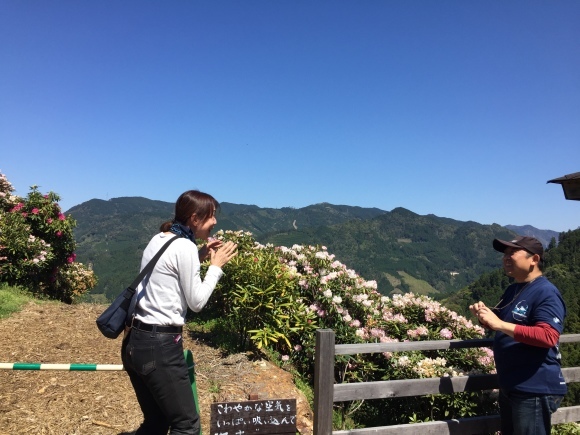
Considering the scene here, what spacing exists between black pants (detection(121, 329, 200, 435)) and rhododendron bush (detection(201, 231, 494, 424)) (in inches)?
104

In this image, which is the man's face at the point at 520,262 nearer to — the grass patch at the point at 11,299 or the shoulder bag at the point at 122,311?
the shoulder bag at the point at 122,311

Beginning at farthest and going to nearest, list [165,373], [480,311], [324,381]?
[324,381], [480,311], [165,373]

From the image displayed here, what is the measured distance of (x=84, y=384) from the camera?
429cm

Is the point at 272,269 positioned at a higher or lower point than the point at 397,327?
higher

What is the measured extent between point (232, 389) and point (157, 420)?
7.02 ft

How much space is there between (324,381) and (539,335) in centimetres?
146

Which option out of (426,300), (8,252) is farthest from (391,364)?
(8,252)

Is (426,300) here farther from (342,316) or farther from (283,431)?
(283,431)

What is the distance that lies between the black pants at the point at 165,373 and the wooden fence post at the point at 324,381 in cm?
95

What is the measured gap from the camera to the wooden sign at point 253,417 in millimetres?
2699

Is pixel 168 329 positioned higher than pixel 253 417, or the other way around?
pixel 168 329

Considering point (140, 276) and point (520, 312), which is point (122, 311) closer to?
point (140, 276)

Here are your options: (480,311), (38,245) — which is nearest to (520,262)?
(480,311)

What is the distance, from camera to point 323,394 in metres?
2.93
